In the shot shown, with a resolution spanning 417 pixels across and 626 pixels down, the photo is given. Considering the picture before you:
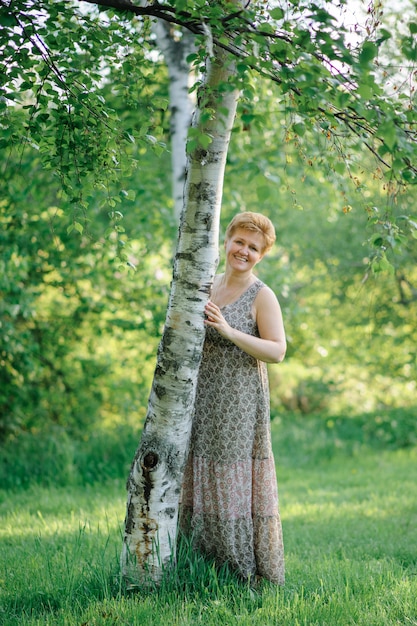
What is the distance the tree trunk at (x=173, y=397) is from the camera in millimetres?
3139

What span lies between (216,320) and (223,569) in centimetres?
126

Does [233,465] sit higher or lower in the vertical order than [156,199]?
lower

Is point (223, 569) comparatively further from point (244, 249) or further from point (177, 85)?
point (177, 85)

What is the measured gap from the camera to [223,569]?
3.34 meters

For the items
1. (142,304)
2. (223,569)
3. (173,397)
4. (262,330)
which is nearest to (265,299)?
(262,330)

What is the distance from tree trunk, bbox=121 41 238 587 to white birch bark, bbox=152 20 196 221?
2.89 metres

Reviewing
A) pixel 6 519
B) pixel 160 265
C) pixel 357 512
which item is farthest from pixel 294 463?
pixel 6 519

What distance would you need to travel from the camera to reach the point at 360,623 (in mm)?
2961

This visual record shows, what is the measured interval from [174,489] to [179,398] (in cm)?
46

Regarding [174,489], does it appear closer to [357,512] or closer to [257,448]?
[257,448]

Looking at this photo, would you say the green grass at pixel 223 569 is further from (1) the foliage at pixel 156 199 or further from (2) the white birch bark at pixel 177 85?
(2) the white birch bark at pixel 177 85

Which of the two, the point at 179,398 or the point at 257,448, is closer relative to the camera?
the point at 179,398

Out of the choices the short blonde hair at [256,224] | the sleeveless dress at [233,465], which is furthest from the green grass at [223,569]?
the short blonde hair at [256,224]

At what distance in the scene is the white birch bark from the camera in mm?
5953
